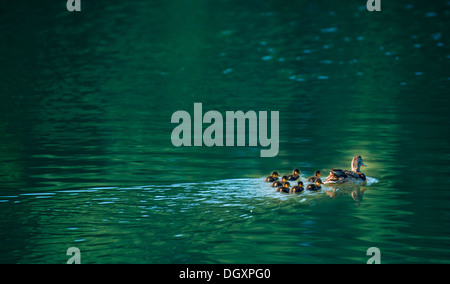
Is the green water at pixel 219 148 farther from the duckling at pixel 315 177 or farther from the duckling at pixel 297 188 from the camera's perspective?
the duckling at pixel 315 177

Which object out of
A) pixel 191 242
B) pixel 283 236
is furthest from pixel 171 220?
pixel 283 236

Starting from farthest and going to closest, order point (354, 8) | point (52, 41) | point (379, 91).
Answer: point (354, 8), point (52, 41), point (379, 91)

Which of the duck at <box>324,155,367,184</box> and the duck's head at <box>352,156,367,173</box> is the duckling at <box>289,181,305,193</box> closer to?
the duck at <box>324,155,367,184</box>

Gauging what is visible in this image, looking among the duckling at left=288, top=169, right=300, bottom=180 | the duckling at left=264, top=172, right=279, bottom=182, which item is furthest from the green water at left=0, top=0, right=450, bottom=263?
the duckling at left=288, top=169, right=300, bottom=180

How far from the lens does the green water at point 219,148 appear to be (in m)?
13.1

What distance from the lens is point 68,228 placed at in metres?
13.4

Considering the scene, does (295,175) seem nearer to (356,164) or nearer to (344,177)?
(344,177)

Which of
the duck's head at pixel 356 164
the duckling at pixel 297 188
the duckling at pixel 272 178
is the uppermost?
the duck's head at pixel 356 164

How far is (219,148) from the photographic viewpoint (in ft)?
74.6

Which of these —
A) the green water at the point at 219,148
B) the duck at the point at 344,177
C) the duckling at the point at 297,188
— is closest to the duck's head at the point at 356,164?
the duck at the point at 344,177

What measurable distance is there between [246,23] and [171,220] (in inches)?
1897

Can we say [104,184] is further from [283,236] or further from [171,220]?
[283,236]

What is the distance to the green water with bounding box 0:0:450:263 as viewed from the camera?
43.0 feet

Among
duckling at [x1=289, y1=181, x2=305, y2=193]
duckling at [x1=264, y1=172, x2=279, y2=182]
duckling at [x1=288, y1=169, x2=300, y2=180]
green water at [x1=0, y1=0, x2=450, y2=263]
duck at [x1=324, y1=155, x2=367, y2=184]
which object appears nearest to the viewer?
green water at [x1=0, y1=0, x2=450, y2=263]
